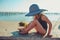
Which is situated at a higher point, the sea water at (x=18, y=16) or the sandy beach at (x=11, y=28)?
the sea water at (x=18, y=16)

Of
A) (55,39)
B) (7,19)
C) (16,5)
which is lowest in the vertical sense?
(55,39)

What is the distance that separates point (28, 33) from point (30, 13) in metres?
0.16

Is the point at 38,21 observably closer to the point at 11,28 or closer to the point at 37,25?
the point at 37,25

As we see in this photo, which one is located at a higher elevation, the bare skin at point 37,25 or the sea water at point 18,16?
the sea water at point 18,16

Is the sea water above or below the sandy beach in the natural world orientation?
above

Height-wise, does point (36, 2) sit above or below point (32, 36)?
above

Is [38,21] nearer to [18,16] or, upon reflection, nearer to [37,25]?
[37,25]

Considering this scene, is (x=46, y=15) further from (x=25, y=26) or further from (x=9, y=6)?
(x=9, y=6)

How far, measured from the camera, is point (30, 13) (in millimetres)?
1717

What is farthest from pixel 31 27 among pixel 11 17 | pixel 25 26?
pixel 11 17

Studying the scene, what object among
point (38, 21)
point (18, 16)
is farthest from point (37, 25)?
point (18, 16)

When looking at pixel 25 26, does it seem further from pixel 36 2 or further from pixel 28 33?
pixel 36 2

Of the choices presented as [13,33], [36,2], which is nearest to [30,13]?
[36,2]

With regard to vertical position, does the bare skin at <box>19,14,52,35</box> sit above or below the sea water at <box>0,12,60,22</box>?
below
